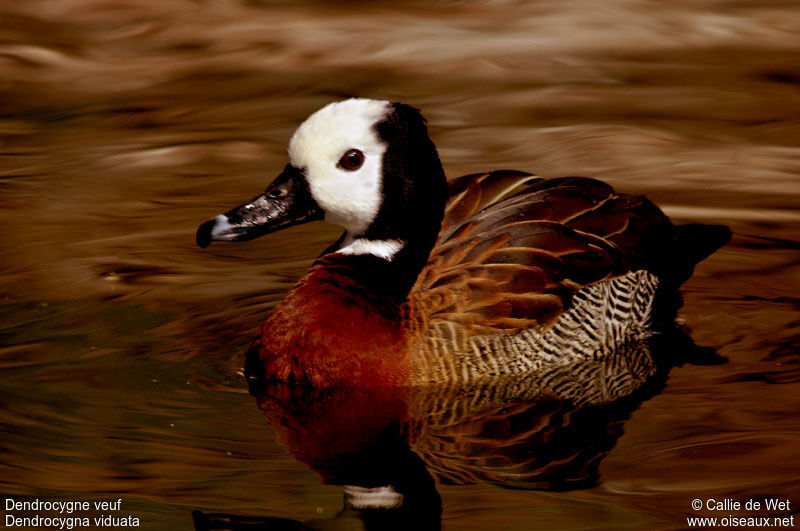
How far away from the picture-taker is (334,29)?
1276 centimetres

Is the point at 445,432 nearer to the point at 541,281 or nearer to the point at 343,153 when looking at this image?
the point at 541,281

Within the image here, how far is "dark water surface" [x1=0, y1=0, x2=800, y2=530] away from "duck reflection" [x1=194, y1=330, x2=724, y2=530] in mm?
96

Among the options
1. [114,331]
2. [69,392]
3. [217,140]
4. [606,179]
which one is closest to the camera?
[69,392]

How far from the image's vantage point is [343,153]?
269 inches

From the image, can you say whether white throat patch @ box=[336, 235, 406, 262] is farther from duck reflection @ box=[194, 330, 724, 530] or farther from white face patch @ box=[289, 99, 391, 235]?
duck reflection @ box=[194, 330, 724, 530]

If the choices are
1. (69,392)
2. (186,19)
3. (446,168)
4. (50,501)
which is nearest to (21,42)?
(186,19)

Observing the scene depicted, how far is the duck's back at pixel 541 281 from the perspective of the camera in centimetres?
700

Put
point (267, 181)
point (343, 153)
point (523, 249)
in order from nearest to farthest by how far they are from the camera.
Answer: point (343, 153)
point (523, 249)
point (267, 181)

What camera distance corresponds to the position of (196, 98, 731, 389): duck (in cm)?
686

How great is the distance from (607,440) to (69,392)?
8.34ft

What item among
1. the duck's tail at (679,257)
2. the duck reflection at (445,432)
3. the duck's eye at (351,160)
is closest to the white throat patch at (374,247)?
the duck's eye at (351,160)

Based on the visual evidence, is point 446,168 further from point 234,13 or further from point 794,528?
point 794,528

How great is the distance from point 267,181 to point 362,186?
332cm

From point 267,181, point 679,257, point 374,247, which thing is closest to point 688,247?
point 679,257
